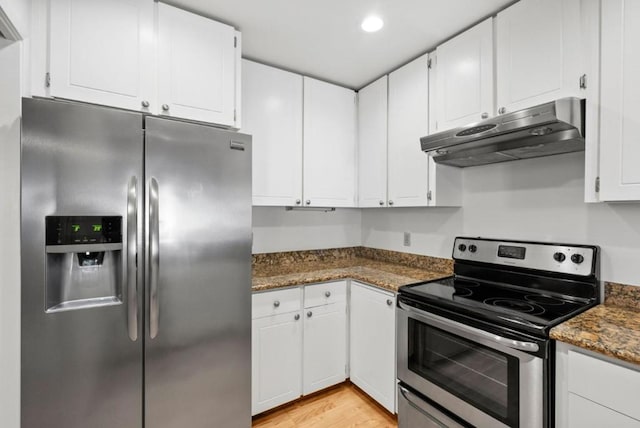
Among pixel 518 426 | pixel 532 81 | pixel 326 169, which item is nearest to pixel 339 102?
pixel 326 169

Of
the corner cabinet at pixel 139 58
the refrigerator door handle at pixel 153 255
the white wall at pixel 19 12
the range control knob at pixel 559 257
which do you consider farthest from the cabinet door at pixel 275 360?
the white wall at pixel 19 12

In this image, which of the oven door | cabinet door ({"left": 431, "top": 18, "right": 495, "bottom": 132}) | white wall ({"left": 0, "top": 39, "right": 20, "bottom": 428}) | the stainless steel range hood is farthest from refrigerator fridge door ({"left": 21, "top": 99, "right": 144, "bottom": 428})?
cabinet door ({"left": 431, "top": 18, "right": 495, "bottom": 132})

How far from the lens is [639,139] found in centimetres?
118

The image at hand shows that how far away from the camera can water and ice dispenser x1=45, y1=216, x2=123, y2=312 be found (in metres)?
1.25

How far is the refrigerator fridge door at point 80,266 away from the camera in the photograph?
1.22 m

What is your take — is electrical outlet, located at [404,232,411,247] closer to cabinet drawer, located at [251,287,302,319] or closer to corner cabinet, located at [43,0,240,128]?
cabinet drawer, located at [251,287,302,319]

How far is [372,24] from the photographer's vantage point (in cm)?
180

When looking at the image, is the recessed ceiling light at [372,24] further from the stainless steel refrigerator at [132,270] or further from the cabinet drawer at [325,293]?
the cabinet drawer at [325,293]

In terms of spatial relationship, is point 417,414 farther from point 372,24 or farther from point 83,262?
point 372,24

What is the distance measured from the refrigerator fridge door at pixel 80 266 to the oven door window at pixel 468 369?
1.43m

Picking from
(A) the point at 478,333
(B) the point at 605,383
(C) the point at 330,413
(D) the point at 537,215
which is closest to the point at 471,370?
(A) the point at 478,333

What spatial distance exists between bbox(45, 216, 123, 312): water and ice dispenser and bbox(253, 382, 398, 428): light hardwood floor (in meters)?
1.32

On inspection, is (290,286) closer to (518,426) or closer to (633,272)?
(518,426)

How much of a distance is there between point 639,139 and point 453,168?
3.25 feet
